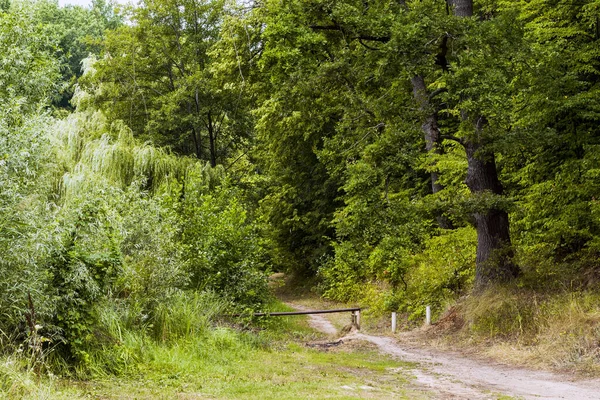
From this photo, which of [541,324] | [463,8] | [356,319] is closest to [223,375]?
[541,324]

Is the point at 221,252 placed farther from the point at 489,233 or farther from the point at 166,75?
the point at 166,75

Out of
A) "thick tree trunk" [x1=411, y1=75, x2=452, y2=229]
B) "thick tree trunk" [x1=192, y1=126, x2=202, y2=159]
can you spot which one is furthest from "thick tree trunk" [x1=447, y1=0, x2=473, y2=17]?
"thick tree trunk" [x1=192, y1=126, x2=202, y2=159]

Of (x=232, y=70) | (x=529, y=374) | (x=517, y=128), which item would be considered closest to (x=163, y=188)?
(x=232, y=70)

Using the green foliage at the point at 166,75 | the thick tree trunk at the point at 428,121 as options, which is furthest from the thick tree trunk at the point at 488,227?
the green foliage at the point at 166,75

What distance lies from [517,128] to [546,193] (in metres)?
1.79

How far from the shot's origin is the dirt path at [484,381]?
29.3 ft

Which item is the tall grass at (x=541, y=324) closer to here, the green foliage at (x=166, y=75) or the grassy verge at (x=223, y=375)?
the grassy verge at (x=223, y=375)

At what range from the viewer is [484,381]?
10195 millimetres

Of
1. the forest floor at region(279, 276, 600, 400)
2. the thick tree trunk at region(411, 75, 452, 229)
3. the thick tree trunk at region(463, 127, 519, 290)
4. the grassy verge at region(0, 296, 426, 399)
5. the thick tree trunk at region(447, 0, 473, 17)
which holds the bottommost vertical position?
the forest floor at region(279, 276, 600, 400)

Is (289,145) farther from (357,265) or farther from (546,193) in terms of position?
(546,193)

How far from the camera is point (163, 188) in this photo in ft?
63.3

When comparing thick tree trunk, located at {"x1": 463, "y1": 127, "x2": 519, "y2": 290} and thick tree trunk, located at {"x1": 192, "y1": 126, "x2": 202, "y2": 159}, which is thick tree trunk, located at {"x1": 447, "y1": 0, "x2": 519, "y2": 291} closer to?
thick tree trunk, located at {"x1": 463, "y1": 127, "x2": 519, "y2": 290}

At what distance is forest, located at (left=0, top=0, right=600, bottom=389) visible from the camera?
8.39 meters

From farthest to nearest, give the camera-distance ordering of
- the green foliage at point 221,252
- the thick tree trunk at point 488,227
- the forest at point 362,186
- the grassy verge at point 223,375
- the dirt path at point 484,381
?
the green foliage at point 221,252, the thick tree trunk at point 488,227, the dirt path at point 484,381, the forest at point 362,186, the grassy verge at point 223,375
